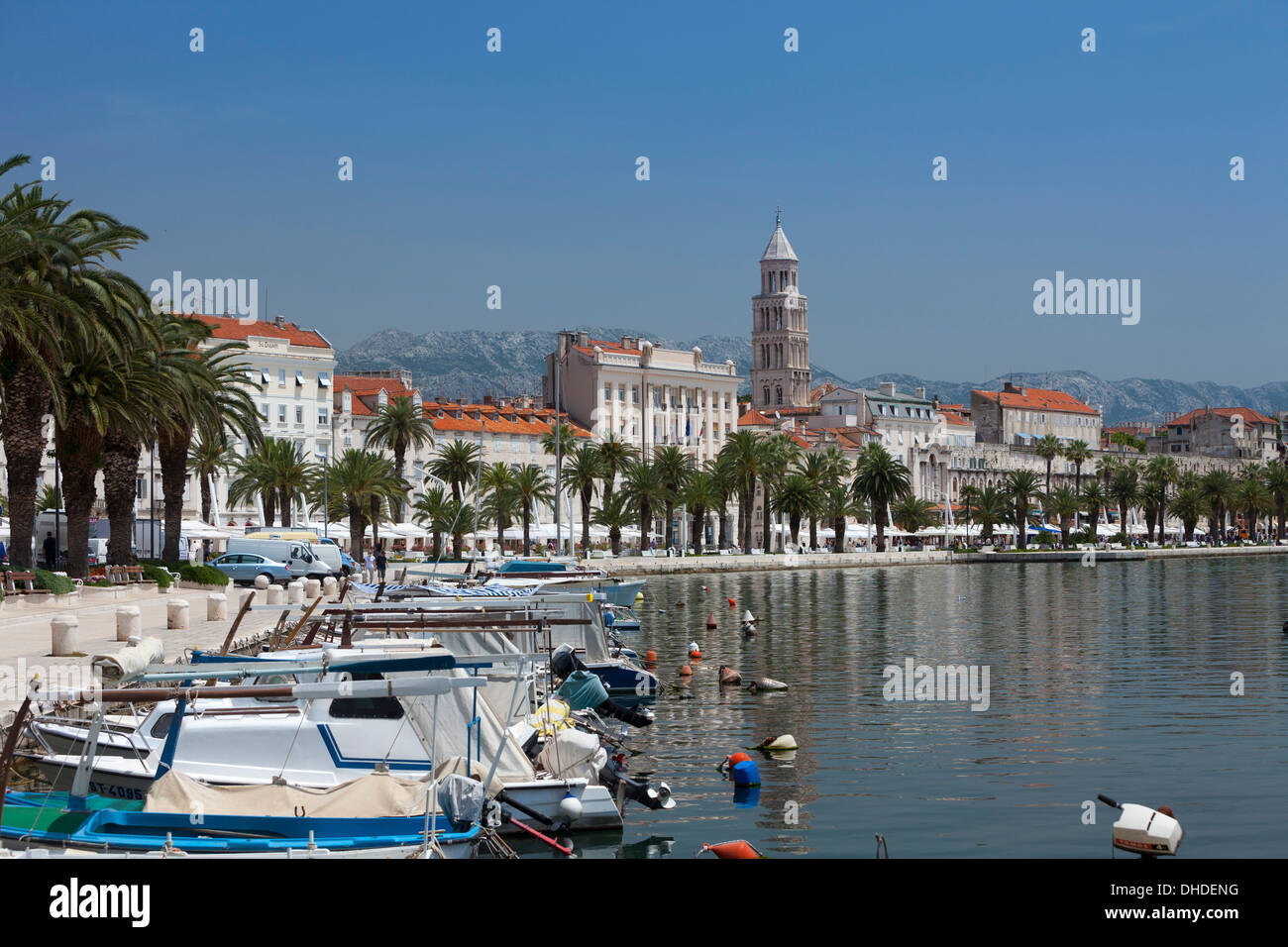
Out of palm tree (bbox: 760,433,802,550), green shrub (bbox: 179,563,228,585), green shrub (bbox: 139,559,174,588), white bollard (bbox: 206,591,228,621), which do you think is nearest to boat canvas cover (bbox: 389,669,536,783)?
white bollard (bbox: 206,591,228,621)

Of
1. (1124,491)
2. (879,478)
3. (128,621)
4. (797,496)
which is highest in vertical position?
(879,478)

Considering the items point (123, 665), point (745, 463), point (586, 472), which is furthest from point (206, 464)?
point (123, 665)

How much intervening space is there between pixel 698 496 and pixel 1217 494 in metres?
94.3

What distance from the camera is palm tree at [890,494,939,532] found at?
162750 mm

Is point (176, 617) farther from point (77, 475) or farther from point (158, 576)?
point (158, 576)

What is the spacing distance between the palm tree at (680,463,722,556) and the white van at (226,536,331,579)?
53.6 metres

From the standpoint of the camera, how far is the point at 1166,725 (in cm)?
2866

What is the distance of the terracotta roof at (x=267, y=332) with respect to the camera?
118 meters

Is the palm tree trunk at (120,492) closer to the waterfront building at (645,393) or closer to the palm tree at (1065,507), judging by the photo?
the waterfront building at (645,393)

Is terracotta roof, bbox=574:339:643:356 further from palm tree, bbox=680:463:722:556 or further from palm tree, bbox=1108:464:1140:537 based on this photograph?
palm tree, bbox=1108:464:1140:537

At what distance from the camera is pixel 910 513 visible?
163 metres

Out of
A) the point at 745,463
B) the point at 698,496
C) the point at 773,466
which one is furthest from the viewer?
the point at 773,466

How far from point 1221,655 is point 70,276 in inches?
1477
